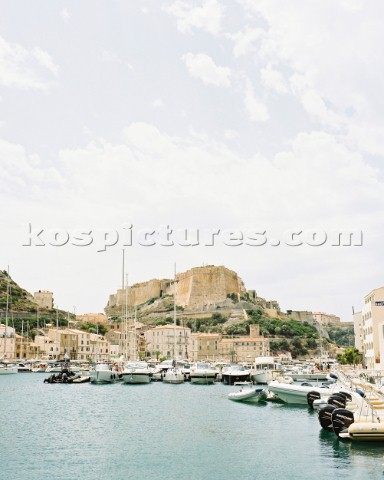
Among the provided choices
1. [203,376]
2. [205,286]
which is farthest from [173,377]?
[205,286]

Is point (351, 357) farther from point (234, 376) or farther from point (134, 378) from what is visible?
point (134, 378)

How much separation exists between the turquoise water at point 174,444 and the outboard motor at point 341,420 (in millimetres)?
586

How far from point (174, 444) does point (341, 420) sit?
6.98m

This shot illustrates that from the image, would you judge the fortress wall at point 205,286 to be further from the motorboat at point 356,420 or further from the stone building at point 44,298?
the motorboat at point 356,420

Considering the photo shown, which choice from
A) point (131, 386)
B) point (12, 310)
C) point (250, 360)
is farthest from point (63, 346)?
point (131, 386)

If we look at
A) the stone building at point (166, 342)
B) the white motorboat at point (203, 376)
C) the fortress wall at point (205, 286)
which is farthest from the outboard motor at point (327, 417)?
the fortress wall at point (205, 286)

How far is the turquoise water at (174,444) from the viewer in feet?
62.2

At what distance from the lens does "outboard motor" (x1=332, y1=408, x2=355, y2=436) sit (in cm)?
2236

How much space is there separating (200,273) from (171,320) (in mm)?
18707

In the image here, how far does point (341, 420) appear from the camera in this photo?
2252 centimetres

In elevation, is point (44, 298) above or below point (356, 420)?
above

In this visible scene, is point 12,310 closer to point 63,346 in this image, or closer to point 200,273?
point 63,346

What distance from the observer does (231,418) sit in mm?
32938

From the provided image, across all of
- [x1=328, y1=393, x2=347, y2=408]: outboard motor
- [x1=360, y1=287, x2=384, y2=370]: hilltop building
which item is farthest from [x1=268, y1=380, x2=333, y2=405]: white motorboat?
[x1=360, y1=287, x2=384, y2=370]: hilltop building
